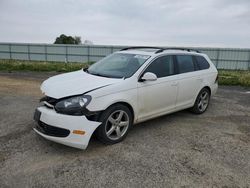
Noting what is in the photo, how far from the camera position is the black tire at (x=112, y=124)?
3561 mm

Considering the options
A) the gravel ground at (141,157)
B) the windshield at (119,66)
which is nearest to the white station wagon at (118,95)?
the windshield at (119,66)

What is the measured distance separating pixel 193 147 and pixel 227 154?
528 mm

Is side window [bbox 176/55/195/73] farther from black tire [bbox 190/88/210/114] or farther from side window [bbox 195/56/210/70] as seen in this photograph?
black tire [bbox 190/88/210/114]

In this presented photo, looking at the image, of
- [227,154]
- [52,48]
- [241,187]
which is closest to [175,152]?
[227,154]

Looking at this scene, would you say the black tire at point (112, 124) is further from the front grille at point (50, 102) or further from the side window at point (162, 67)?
the side window at point (162, 67)

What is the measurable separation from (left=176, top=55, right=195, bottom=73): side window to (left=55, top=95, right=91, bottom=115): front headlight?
241cm

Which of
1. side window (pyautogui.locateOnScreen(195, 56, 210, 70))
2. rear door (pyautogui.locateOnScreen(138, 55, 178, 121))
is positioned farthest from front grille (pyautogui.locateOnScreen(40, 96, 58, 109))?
side window (pyautogui.locateOnScreen(195, 56, 210, 70))

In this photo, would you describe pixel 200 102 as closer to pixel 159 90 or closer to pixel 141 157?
pixel 159 90

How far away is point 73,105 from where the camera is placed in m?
3.34

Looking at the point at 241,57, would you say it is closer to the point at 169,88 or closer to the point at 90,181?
the point at 169,88

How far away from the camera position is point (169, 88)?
14.9 feet

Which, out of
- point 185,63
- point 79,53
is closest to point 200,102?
point 185,63

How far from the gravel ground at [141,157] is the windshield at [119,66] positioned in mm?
1172

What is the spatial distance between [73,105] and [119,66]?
1.48 meters
